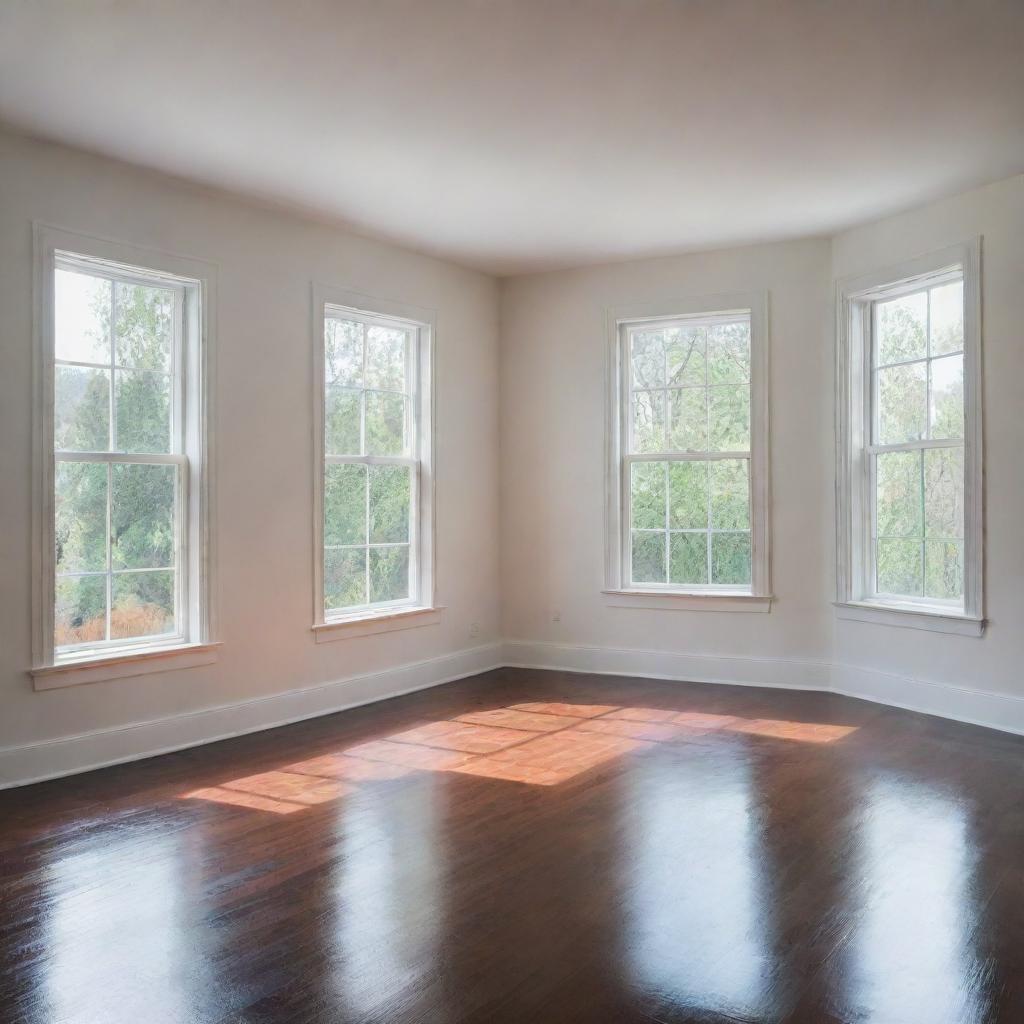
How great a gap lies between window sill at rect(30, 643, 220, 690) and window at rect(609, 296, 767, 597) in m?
3.06

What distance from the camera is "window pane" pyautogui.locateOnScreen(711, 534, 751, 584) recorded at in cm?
647

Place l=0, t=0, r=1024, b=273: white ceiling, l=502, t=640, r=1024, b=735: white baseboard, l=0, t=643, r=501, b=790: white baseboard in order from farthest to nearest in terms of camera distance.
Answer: l=502, t=640, r=1024, b=735: white baseboard < l=0, t=643, r=501, b=790: white baseboard < l=0, t=0, r=1024, b=273: white ceiling

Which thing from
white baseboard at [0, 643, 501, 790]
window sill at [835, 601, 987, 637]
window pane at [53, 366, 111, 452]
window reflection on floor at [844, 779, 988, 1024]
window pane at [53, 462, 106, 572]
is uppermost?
window pane at [53, 366, 111, 452]

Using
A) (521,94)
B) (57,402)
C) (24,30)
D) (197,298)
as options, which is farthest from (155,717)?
(521,94)

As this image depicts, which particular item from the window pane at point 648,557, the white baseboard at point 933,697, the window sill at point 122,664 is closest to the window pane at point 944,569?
the white baseboard at point 933,697

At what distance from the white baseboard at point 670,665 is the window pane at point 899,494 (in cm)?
103

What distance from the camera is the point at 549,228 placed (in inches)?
232

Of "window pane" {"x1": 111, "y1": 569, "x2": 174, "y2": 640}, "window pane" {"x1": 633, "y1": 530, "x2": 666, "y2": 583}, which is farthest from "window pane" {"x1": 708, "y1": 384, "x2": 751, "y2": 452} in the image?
"window pane" {"x1": 111, "y1": 569, "x2": 174, "y2": 640}

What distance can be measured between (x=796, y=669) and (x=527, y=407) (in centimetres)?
271

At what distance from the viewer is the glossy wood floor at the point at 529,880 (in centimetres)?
239

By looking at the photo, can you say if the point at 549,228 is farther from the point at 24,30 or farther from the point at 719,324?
the point at 24,30

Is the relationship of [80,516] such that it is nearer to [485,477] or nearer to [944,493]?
[485,477]

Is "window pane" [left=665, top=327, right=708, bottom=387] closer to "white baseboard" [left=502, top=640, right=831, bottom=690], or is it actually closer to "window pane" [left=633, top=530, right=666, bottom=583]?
"window pane" [left=633, top=530, right=666, bottom=583]

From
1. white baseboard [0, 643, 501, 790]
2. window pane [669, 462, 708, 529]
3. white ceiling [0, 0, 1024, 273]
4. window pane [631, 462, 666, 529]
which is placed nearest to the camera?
white ceiling [0, 0, 1024, 273]
